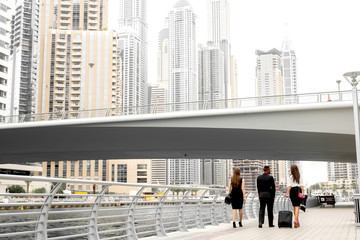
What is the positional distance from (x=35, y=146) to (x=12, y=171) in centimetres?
5991

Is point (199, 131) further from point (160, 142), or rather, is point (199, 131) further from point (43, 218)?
point (43, 218)

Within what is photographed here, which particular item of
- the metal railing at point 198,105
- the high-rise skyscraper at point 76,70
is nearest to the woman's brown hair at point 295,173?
the metal railing at point 198,105

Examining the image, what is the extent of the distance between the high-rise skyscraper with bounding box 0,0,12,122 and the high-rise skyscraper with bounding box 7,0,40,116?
229 ft

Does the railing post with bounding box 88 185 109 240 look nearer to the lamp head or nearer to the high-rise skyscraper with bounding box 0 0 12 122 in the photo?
the lamp head

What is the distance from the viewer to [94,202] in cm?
756

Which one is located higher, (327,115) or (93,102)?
(93,102)

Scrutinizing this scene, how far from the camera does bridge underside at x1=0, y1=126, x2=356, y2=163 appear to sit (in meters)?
30.3

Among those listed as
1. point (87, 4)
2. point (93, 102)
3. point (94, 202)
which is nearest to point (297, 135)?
point (94, 202)

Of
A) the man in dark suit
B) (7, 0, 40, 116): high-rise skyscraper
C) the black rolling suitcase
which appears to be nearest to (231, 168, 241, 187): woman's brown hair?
the man in dark suit

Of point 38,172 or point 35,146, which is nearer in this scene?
point 35,146

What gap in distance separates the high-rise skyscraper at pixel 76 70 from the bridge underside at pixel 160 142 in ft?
278

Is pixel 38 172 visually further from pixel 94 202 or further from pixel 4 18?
pixel 94 202

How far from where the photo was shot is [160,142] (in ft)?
113

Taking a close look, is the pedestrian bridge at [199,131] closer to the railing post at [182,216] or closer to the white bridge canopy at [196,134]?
the white bridge canopy at [196,134]
